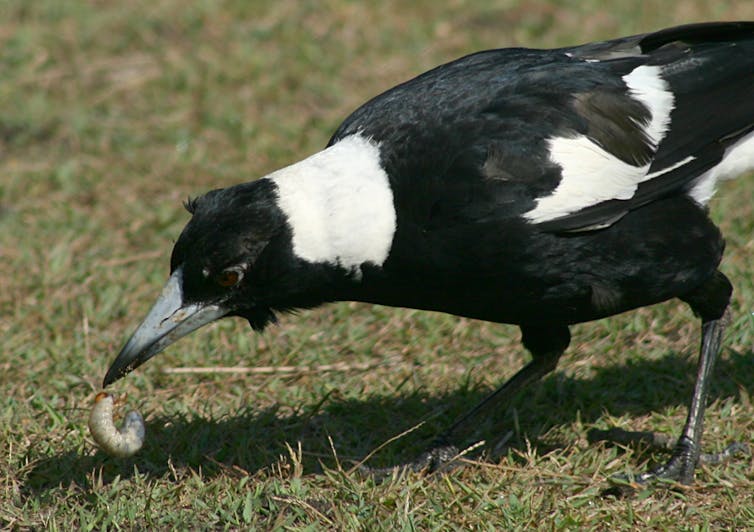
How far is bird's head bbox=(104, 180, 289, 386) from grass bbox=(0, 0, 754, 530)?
1.55ft

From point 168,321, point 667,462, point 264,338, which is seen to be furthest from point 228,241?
point 667,462

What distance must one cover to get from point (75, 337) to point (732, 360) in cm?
268

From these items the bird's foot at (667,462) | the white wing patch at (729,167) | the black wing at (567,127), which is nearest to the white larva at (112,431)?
the black wing at (567,127)

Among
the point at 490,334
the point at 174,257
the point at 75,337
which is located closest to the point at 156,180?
the point at 75,337

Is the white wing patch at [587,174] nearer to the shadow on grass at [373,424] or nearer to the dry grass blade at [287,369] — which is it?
the shadow on grass at [373,424]

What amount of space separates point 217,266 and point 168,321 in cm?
27

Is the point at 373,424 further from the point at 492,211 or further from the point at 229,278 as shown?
the point at 492,211

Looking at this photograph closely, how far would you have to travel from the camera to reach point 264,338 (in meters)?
4.96

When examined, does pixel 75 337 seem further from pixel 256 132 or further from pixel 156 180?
pixel 256 132

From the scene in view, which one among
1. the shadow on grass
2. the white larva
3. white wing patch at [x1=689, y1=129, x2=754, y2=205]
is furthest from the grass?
white wing patch at [x1=689, y1=129, x2=754, y2=205]

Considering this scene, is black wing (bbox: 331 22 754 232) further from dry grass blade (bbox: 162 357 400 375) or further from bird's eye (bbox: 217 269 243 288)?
dry grass blade (bbox: 162 357 400 375)

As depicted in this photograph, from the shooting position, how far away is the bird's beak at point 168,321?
3.66 meters

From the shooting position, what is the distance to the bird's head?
354 cm

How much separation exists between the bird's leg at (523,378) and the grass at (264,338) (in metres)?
0.11
